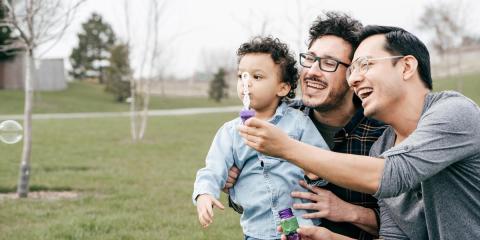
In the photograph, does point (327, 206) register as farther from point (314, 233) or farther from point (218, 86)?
point (218, 86)

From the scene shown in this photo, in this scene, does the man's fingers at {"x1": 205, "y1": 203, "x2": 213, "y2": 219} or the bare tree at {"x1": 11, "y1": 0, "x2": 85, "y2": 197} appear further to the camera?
the bare tree at {"x1": 11, "y1": 0, "x2": 85, "y2": 197}

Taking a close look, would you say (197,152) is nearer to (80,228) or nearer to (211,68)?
(80,228)

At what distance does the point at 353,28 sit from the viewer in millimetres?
3035

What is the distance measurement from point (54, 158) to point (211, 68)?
73.1 m

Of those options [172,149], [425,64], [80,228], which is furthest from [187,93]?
[425,64]

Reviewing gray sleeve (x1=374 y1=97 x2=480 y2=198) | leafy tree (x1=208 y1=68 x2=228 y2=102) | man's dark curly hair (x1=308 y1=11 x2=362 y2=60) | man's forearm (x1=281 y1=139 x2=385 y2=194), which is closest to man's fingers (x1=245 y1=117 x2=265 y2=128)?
man's forearm (x1=281 y1=139 x2=385 y2=194)

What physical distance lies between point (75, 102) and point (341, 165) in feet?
131

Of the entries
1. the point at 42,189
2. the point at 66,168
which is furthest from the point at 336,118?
the point at 66,168

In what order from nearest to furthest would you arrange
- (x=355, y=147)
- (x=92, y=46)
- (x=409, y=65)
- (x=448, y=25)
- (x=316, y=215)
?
(x=409, y=65), (x=316, y=215), (x=355, y=147), (x=448, y=25), (x=92, y=46)

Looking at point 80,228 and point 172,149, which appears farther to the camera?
point 172,149

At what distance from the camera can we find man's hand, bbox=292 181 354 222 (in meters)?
2.74

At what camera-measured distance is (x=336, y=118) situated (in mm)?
3127

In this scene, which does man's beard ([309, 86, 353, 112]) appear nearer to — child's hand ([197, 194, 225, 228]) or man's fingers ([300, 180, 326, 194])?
man's fingers ([300, 180, 326, 194])

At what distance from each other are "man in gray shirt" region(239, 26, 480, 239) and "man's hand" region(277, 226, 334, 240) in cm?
28
